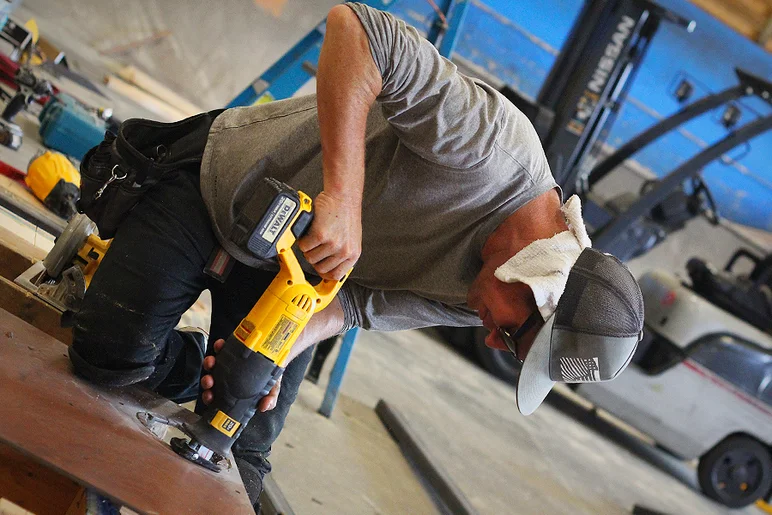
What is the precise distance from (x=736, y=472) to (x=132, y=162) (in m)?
5.57

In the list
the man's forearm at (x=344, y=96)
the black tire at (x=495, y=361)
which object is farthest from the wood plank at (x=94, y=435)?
the black tire at (x=495, y=361)

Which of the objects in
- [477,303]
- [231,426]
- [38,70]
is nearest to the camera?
[231,426]

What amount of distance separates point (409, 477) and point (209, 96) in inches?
236

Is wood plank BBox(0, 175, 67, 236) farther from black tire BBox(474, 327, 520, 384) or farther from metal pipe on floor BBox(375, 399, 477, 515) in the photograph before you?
black tire BBox(474, 327, 520, 384)

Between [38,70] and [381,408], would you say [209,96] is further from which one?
[381,408]

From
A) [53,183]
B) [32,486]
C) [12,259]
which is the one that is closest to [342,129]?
[32,486]

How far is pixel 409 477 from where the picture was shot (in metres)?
3.33

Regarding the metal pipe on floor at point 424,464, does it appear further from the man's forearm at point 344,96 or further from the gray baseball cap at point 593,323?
the man's forearm at point 344,96

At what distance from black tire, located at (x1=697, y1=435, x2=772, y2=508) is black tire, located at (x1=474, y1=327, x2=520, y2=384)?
1.66m

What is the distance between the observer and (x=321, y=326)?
1882 mm

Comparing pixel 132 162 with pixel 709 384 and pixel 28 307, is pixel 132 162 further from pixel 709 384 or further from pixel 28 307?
pixel 709 384

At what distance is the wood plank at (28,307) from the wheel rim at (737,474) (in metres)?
5.27

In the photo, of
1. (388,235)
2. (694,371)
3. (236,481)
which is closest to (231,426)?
(236,481)

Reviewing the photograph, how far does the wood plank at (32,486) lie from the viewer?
1.31m
